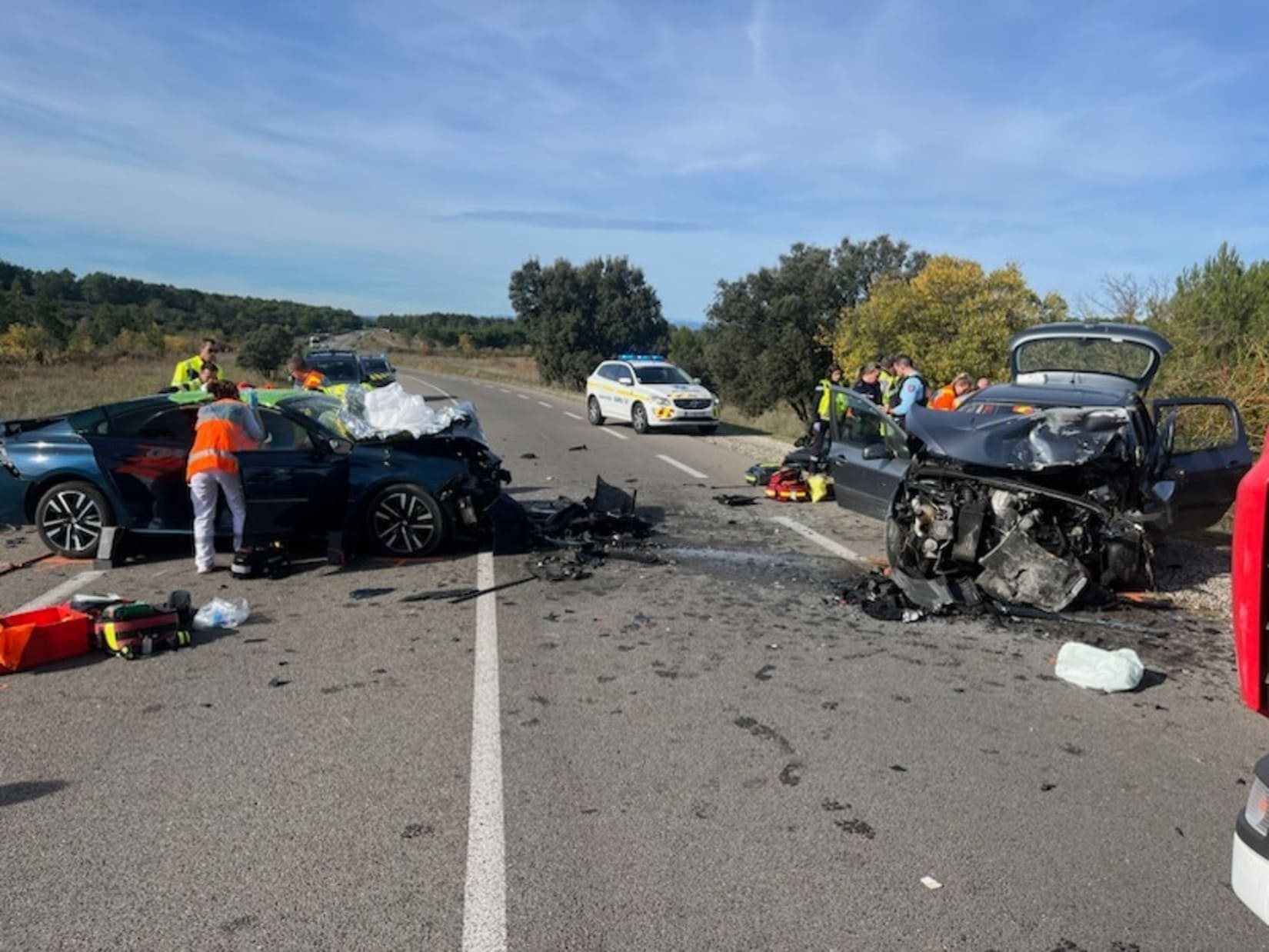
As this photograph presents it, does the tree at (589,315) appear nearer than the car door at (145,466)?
No

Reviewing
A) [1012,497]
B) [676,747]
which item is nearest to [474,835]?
[676,747]

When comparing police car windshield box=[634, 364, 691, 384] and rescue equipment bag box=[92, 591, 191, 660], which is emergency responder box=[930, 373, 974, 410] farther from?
police car windshield box=[634, 364, 691, 384]

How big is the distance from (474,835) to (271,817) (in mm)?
829

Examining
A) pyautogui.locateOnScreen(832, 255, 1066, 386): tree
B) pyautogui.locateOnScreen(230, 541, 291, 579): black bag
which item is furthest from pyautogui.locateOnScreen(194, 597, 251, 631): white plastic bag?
pyautogui.locateOnScreen(832, 255, 1066, 386): tree

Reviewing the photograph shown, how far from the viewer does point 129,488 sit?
296 inches

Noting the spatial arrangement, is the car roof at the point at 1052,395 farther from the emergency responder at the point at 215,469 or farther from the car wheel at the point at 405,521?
the emergency responder at the point at 215,469

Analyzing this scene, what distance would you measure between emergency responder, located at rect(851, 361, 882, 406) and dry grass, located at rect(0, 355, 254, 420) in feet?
38.2

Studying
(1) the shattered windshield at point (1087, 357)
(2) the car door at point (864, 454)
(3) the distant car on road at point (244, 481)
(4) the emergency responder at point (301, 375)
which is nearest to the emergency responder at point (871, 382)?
(1) the shattered windshield at point (1087, 357)

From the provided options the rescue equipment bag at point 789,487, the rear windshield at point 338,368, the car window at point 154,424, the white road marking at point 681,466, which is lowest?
the white road marking at point 681,466

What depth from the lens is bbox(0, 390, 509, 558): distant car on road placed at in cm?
750

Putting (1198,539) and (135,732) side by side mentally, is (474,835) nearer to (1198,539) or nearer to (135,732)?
(135,732)

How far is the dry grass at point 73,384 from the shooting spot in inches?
888

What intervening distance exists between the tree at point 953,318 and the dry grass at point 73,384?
79.2 feet

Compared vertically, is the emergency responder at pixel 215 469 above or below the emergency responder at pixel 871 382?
below
